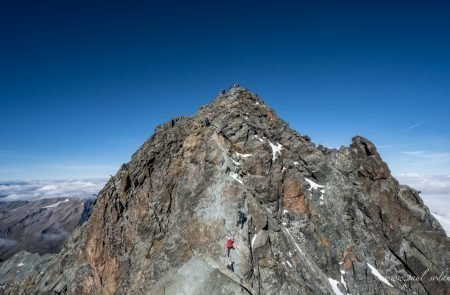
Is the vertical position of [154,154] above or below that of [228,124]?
below

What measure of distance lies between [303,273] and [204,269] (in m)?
15.8

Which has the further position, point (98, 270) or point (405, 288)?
point (98, 270)

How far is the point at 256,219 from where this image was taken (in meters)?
38.7

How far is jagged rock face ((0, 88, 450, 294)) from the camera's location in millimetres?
37438

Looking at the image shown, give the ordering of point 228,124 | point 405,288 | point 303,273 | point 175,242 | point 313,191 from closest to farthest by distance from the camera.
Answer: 1. point 303,273
2. point 175,242
3. point 405,288
4. point 313,191
5. point 228,124

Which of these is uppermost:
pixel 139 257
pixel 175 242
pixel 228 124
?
pixel 228 124

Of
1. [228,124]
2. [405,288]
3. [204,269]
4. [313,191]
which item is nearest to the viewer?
[204,269]

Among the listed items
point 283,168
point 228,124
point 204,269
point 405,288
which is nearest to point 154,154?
point 228,124

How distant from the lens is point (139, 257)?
41688 millimetres

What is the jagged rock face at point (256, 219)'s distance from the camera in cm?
3744

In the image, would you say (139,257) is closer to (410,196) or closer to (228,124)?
(228,124)

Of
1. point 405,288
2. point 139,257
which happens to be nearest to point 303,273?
point 405,288

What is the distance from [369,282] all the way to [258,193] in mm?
18653

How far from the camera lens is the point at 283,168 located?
159 feet
